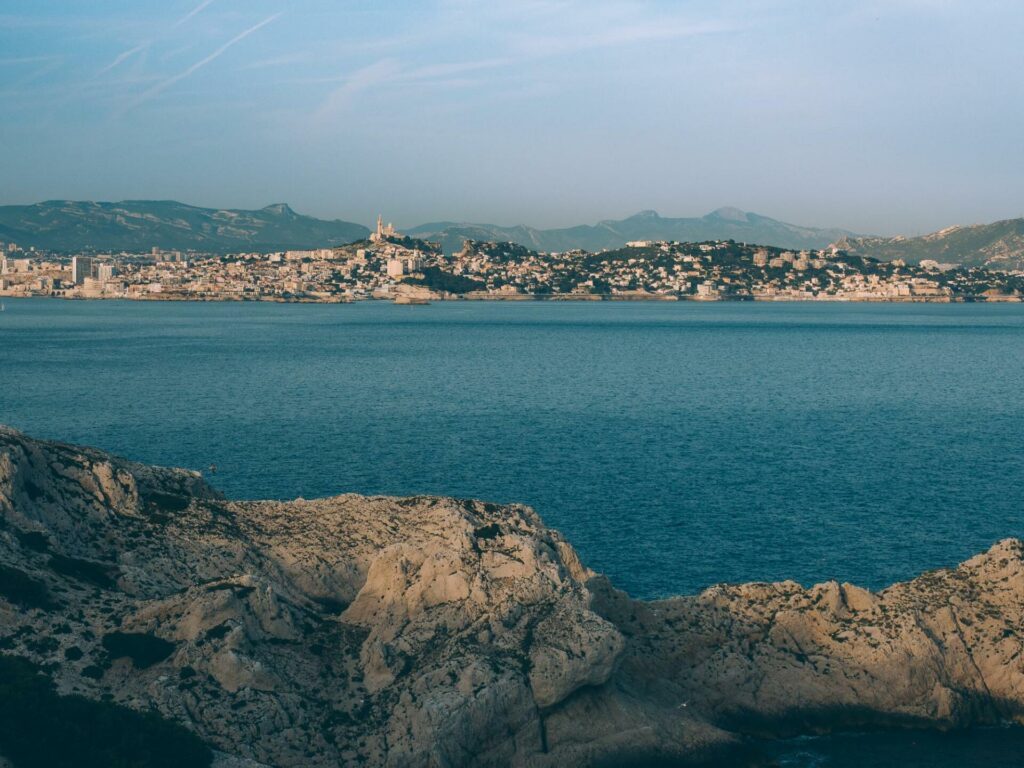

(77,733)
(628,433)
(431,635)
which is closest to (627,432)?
(628,433)

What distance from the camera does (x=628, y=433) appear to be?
187 ft

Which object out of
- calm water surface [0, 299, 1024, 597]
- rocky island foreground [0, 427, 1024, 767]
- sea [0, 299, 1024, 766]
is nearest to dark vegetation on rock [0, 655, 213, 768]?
rocky island foreground [0, 427, 1024, 767]

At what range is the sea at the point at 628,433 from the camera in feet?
116

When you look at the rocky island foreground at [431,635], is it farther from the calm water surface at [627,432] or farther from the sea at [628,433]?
the calm water surface at [627,432]

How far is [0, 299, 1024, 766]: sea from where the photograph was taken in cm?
3531

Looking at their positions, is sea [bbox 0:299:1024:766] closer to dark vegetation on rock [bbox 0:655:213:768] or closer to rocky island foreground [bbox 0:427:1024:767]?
rocky island foreground [bbox 0:427:1024:767]

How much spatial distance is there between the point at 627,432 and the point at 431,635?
120 feet

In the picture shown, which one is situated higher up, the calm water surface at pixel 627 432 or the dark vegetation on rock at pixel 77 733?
the dark vegetation on rock at pixel 77 733

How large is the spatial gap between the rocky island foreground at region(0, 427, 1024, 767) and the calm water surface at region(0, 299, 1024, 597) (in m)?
6.06

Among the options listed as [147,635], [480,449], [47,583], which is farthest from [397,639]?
[480,449]

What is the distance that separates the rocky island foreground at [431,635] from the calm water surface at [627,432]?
19.9 feet

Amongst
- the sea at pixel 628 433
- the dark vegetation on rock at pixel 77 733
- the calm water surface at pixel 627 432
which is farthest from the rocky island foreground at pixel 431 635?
the calm water surface at pixel 627 432

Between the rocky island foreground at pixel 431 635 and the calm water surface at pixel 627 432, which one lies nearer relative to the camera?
the rocky island foreground at pixel 431 635

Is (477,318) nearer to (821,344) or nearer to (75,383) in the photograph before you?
(821,344)
